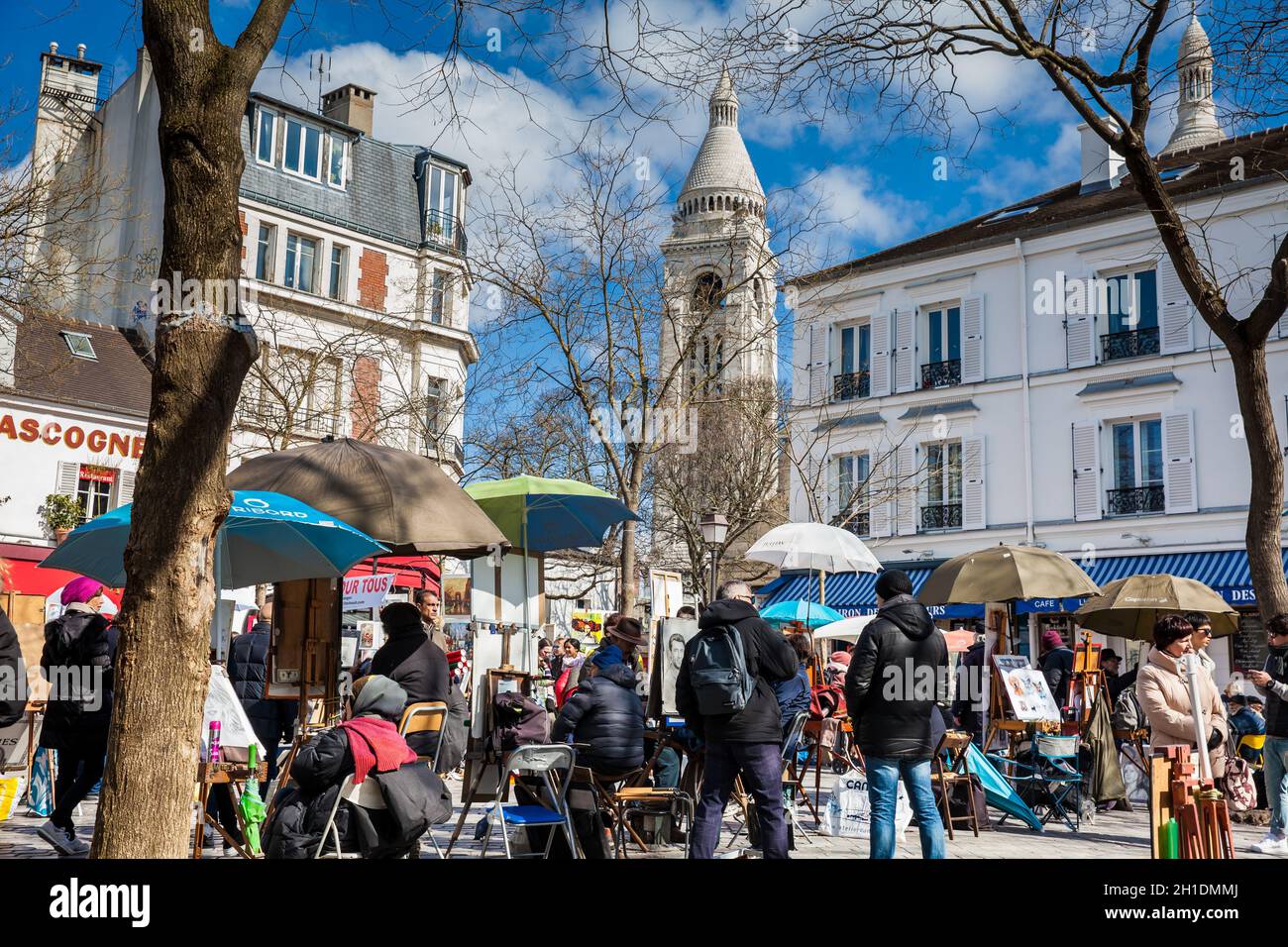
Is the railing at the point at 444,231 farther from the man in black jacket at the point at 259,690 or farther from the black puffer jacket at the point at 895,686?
the black puffer jacket at the point at 895,686

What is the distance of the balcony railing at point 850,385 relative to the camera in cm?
2802

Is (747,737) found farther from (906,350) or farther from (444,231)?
(444,231)

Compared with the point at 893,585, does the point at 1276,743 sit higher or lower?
lower

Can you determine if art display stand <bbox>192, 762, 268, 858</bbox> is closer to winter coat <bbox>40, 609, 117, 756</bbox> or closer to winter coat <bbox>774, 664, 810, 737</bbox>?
winter coat <bbox>40, 609, 117, 756</bbox>

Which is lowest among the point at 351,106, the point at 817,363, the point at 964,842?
the point at 964,842

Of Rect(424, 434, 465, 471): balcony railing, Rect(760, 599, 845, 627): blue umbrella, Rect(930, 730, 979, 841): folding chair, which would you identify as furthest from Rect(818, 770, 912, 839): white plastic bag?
Rect(424, 434, 465, 471): balcony railing

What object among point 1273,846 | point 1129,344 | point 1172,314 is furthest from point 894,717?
point 1129,344

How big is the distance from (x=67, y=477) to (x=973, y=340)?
20.6m

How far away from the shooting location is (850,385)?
28375mm

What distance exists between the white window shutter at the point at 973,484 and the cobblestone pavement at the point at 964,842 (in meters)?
14.9
